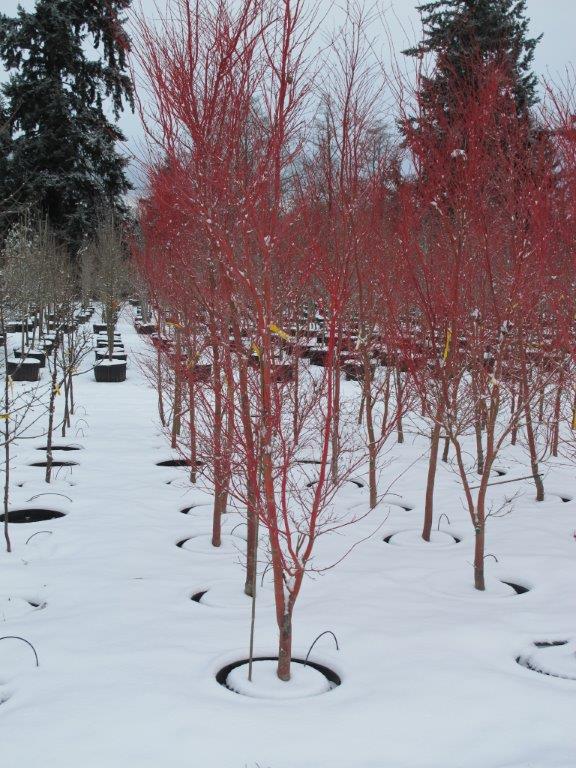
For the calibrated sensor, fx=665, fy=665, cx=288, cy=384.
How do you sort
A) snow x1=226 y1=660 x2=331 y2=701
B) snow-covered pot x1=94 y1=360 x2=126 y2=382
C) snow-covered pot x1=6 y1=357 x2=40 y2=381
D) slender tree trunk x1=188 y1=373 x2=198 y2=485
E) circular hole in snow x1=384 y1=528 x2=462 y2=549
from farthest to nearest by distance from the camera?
snow-covered pot x1=94 y1=360 x2=126 y2=382
snow-covered pot x1=6 y1=357 x2=40 y2=381
circular hole in snow x1=384 y1=528 x2=462 y2=549
slender tree trunk x1=188 y1=373 x2=198 y2=485
snow x1=226 y1=660 x2=331 y2=701

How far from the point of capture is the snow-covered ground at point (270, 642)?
3.00 metres

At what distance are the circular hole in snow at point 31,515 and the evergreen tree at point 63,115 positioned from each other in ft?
59.3

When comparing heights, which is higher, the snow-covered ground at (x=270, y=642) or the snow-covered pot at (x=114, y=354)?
the snow-covered pot at (x=114, y=354)

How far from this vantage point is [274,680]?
3623 mm

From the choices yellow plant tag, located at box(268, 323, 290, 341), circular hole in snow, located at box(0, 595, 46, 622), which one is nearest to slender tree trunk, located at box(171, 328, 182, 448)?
circular hole in snow, located at box(0, 595, 46, 622)

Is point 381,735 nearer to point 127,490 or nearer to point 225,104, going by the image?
point 225,104

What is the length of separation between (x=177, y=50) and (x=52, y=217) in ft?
75.7

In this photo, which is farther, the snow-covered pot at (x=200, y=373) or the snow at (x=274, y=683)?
the snow-covered pot at (x=200, y=373)

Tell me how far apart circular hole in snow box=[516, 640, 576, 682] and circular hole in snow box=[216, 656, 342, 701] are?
3.79 ft

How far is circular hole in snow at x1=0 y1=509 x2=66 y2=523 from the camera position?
6.41 meters

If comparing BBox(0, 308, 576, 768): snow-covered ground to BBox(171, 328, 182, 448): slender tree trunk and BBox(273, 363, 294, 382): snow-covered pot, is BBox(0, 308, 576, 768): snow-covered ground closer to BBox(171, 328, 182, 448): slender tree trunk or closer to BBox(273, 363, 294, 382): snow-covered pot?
BBox(171, 328, 182, 448): slender tree trunk

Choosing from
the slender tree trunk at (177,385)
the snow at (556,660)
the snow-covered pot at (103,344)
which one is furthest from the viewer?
the snow-covered pot at (103,344)

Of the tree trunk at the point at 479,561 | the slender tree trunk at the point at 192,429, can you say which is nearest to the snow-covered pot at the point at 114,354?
the slender tree trunk at the point at 192,429

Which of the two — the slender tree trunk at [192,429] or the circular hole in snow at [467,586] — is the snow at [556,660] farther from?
the slender tree trunk at [192,429]
